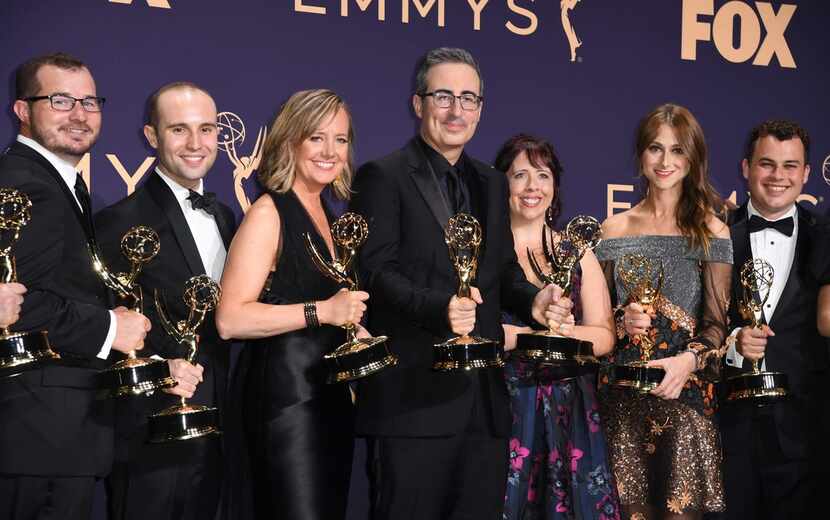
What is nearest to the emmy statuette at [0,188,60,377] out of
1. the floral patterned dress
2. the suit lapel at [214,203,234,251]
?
the suit lapel at [214,203,234,251]

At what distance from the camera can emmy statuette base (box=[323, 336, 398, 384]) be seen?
3008 millimetres

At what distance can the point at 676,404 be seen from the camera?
3666mm

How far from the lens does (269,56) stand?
4.24 m

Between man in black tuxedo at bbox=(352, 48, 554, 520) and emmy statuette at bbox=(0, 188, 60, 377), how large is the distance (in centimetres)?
97

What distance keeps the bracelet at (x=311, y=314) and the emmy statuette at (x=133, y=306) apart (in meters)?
0.44

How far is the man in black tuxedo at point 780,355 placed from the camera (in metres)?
3.95

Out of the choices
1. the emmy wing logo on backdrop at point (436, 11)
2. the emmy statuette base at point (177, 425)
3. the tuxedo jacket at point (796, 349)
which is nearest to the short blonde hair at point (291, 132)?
the emmy statuette base at point (177, 425)

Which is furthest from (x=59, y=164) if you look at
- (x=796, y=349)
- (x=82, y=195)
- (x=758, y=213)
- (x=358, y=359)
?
(x=796, y=349)

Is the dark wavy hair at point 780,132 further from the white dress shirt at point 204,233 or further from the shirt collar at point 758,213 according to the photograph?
the white dress shirt at point 204,233

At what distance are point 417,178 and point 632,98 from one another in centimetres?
187

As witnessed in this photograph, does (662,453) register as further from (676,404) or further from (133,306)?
(133,306)

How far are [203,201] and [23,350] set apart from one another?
933mm

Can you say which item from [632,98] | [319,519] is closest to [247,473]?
[319,519]

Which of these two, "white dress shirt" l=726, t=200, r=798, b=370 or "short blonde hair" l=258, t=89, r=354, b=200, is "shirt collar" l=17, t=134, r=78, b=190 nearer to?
"short blonde hair" l=258, t=89, r=354, b=200
